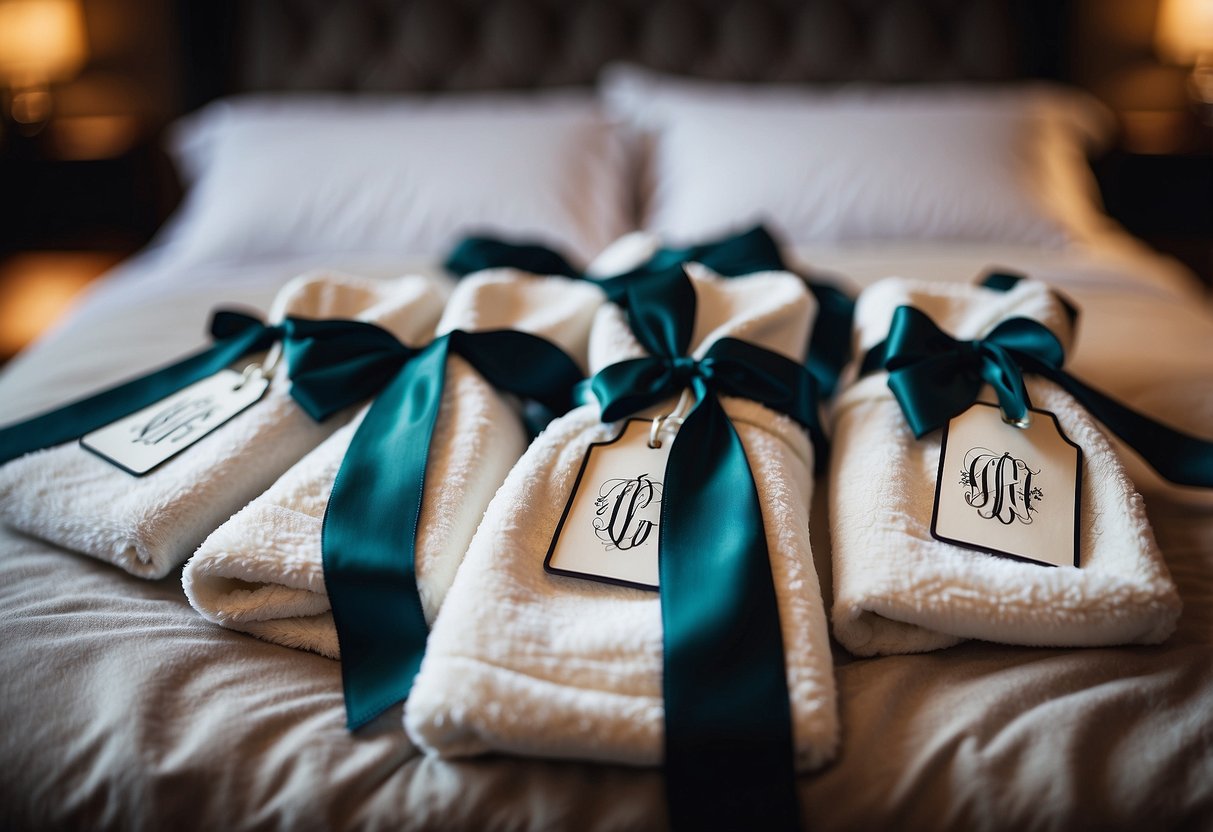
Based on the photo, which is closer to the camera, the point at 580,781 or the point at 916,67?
the point at 580,781

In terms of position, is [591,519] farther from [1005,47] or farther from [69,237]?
[69,237]

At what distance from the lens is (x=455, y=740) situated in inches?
22.6

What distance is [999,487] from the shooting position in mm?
729

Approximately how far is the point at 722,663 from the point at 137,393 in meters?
0.72

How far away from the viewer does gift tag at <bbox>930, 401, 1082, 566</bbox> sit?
685 millimetres

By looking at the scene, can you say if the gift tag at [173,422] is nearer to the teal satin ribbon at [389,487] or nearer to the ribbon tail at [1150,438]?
the teal satin ribbon at [389,487]

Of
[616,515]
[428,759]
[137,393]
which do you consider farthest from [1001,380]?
[137,393]

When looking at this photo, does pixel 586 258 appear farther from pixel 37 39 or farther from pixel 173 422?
pixel 37 39

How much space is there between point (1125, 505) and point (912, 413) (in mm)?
189

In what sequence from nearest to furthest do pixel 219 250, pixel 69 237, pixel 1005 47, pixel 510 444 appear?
pixel 510 444
pixel 219 250
pixel 1005 47
pixel 69 237

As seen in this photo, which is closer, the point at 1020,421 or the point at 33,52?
the point at 1020,421

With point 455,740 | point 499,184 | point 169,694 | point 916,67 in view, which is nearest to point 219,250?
point 499,184

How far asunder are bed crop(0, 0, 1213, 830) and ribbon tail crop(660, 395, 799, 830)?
1.4 inches

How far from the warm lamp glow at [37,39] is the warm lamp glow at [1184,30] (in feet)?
9.37
